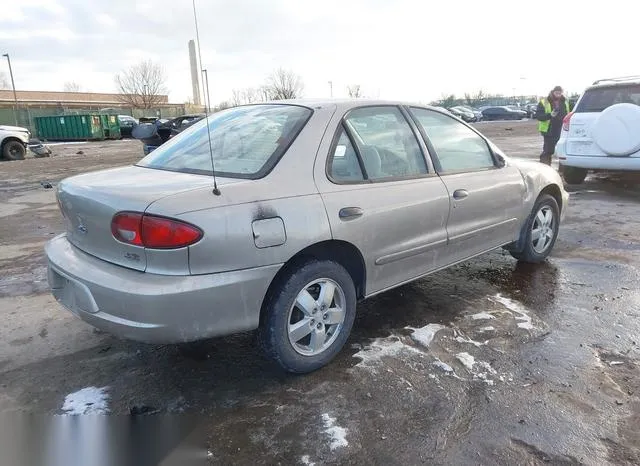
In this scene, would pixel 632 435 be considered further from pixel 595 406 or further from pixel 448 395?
pixel 448 395

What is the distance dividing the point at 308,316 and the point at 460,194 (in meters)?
1.53

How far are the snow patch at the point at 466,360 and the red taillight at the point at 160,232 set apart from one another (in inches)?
69.1

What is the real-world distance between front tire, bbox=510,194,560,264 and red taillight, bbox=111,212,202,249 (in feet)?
10.7

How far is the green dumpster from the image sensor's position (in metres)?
30.9

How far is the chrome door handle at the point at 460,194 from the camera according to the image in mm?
3662

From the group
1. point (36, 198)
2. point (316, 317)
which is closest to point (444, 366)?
point (316, 317)

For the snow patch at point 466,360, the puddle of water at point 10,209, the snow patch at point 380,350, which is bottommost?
the snow patch at point 466,360

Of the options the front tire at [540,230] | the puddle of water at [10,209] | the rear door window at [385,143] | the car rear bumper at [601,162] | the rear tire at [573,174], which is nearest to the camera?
the rear door window at [385,143]

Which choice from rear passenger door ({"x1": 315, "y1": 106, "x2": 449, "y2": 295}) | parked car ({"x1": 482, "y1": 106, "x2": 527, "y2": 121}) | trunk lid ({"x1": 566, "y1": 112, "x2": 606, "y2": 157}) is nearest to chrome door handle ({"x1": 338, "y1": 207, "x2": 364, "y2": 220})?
rear passenger door ({"x1": 315, "y1": 106, "x2": 449, "y2": 295})

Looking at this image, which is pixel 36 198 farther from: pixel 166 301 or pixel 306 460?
pixel 306 460

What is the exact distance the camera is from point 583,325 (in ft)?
11.7

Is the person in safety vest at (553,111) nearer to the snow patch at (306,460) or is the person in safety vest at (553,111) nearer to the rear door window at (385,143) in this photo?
the rear door window at (385,143)

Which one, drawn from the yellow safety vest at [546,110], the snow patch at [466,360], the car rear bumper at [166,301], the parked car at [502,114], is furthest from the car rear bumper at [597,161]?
the parked car at [502,114]

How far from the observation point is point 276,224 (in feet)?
8.73
